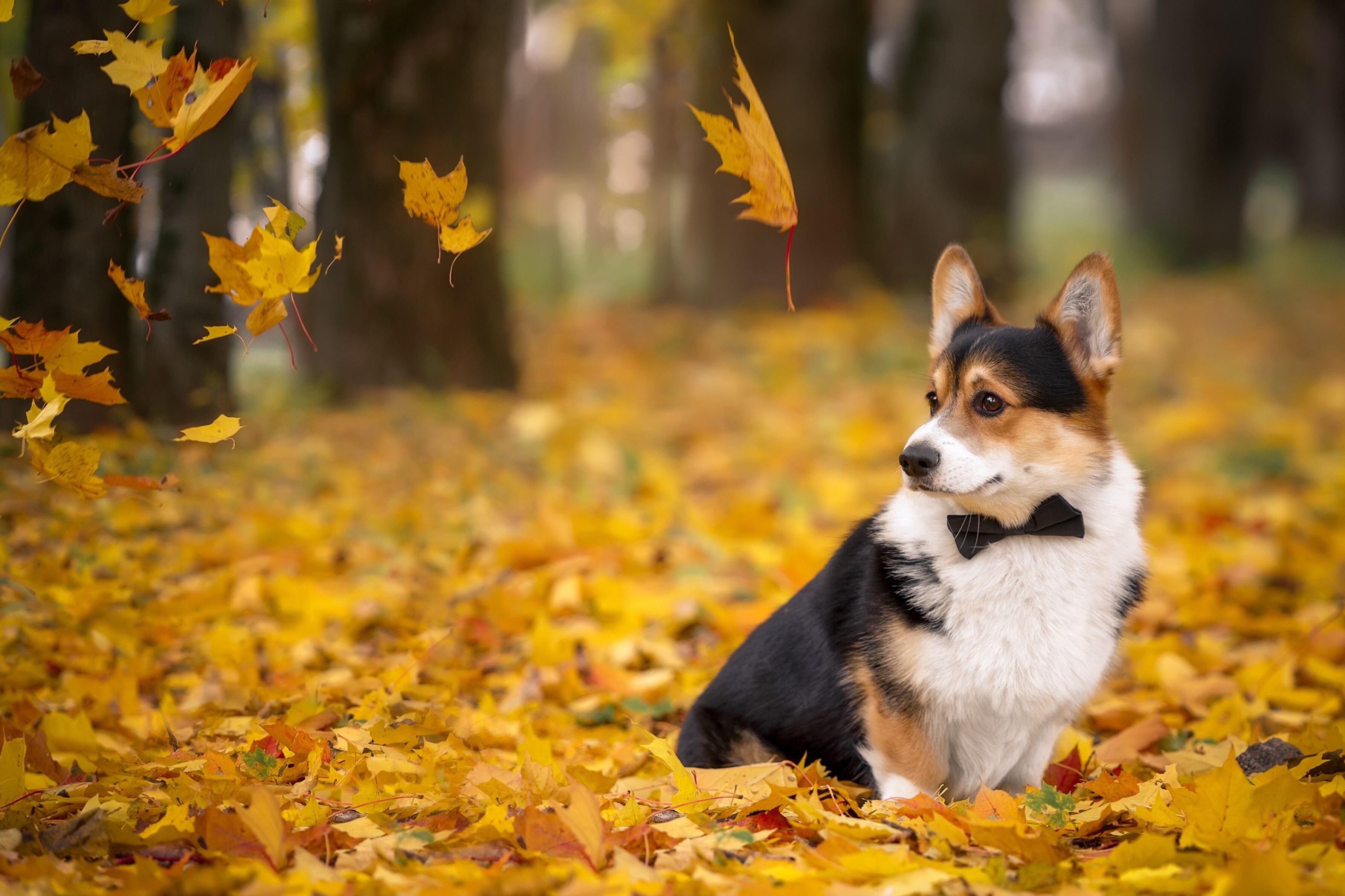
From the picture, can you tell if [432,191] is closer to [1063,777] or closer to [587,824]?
[587,824]

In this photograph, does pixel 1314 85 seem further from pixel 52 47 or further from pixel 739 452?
pixel 52 47

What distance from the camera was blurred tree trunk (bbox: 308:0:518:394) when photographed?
314 inches

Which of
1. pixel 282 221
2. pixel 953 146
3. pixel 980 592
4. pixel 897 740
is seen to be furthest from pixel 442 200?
pixel 953 146

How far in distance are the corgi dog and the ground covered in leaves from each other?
0.23 m

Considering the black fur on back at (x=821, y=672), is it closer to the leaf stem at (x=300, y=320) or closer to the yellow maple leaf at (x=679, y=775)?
the yellow maple leaf at (x=679, y=775)

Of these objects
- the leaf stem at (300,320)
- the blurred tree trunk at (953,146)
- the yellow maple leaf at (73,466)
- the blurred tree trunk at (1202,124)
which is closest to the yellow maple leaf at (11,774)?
the yellow maple leaf at (73,466)

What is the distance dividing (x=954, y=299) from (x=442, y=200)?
64.4 inches

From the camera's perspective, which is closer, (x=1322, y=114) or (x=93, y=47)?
(x=93, y=47)

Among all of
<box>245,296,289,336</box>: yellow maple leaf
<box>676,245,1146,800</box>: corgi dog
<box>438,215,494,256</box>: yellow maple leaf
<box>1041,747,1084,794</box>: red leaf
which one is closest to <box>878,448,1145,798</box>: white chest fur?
<box>676,245,1146,800</box>: corgi dog

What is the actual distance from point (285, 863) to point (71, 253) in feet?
11.6

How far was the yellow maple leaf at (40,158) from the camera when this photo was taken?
2.62m

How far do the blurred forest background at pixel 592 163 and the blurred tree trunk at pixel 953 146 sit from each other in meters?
0.03

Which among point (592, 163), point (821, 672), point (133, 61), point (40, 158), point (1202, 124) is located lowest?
point (821, 672)

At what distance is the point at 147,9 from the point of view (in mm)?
2605
